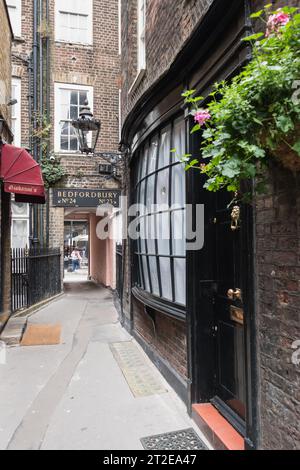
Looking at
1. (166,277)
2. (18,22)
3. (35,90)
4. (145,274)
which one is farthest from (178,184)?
(18,22)

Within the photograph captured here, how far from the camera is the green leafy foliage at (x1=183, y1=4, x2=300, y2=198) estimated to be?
1616 mm

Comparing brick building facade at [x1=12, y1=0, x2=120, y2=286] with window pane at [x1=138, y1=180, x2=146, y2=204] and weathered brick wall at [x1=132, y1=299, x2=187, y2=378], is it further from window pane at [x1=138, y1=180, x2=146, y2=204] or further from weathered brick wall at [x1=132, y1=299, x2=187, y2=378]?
weathered brick wall at [x1=132, y1=299, x2=187, y2=378]

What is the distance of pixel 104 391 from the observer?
13.6 ft

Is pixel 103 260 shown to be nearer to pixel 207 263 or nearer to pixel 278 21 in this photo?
pixel 207 263

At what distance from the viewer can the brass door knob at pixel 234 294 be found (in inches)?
116

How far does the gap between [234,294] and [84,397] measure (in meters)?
2.20

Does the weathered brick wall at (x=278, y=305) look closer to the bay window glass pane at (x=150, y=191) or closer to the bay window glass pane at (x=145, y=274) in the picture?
the bay window glass pane at (x=150, y=191)

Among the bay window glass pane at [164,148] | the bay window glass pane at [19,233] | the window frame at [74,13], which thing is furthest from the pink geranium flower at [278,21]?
the window frame at [74,13]

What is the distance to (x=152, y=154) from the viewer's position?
5082 mm

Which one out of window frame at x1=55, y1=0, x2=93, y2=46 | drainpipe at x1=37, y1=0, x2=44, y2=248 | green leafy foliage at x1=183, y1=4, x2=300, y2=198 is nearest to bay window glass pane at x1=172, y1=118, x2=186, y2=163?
green leafy foliage at x1=183, y1=4, x2=300, y2=198

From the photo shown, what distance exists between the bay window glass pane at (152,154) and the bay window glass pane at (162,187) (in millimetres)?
305

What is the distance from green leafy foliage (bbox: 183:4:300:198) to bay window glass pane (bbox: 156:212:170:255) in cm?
249

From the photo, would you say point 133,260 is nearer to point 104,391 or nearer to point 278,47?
point 104,391
